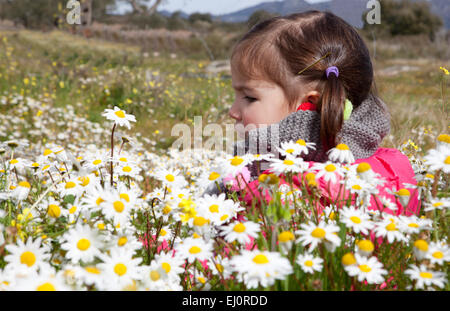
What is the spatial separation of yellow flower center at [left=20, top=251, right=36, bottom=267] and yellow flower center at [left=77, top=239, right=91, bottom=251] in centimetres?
11

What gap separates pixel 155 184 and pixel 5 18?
1697 inches

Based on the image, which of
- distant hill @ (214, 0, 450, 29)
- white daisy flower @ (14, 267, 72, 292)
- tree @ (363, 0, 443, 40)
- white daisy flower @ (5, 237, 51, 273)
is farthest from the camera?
tree @ (363, 0, 443, 40)

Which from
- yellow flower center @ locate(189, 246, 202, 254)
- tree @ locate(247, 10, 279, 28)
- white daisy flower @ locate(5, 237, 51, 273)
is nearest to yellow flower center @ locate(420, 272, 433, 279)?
yellow flower center @ locate(189, 246, 202, 254)

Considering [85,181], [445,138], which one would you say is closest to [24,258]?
[85,181]

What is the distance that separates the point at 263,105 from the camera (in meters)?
2.31

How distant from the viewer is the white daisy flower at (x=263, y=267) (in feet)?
2.89

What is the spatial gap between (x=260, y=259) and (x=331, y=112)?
1.30 m

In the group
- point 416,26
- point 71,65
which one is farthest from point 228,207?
point 416,26

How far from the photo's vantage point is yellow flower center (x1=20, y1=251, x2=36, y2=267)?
38.0 inches

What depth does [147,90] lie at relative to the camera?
6.61m

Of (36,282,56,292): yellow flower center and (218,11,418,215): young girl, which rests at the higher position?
(218,11,418,215): young girl

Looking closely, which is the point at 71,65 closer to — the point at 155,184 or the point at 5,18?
the point at 155,184

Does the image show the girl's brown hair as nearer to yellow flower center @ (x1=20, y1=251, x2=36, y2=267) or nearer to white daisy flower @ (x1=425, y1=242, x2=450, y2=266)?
white daisy flower @ (x1=425, y1=242, x2=450, y2=266)

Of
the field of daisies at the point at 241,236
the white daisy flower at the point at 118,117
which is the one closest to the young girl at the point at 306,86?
the field of daisies at the point at 241,236
